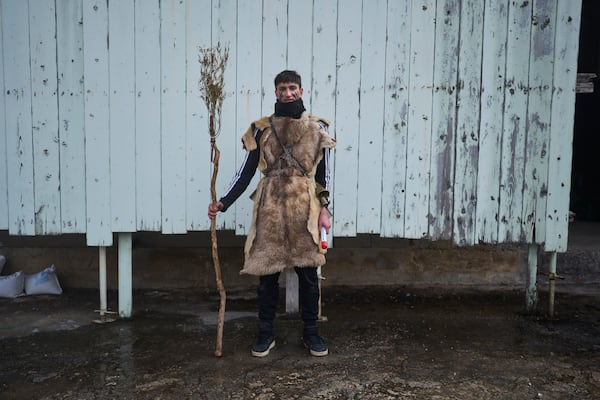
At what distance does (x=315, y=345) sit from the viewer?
149 inches

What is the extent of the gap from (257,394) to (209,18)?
2.72 m

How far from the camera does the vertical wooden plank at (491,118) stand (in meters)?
4.26

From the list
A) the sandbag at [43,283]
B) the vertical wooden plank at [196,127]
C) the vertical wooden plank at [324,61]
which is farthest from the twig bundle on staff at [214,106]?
the sandbag at [43,283]

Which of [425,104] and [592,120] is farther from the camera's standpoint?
[592,120]

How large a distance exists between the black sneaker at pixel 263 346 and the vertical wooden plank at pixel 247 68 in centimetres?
108

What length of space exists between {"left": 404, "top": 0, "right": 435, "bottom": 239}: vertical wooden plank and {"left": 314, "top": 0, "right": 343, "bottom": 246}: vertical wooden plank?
1.98 ft

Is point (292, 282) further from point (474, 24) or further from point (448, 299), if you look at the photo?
point (474, 24)

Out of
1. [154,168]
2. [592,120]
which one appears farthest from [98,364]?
[592,120]

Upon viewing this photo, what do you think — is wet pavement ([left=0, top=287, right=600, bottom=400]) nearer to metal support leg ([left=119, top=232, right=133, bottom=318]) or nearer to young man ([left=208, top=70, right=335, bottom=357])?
metal support leg ([left=119, top=232, right=133, bottom=318])

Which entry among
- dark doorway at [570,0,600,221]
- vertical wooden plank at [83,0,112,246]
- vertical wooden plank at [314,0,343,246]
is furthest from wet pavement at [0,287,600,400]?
dark doorway at [570,0,600,221]

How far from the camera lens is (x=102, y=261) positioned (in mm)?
4469

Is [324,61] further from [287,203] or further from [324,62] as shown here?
[287,203]

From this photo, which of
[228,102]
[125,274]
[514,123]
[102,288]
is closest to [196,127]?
[228,102]

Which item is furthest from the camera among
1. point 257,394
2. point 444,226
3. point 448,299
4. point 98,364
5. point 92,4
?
point 448,299
